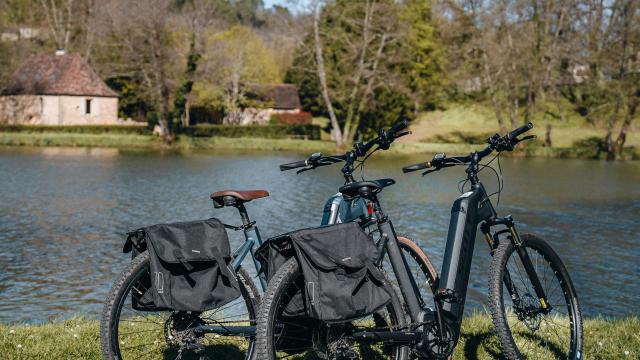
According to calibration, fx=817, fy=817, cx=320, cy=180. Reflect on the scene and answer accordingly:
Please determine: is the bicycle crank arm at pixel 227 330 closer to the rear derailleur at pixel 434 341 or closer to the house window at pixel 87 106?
the rear derailleur at pixel 434 341

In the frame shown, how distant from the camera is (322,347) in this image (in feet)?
15.0

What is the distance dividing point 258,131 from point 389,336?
53072 millimetres

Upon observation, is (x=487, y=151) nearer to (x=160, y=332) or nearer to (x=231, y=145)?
(x=160, y=332)

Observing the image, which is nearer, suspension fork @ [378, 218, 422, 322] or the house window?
suspension fork @ [378, 218, 422, 322]

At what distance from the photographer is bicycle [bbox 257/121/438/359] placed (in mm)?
4176

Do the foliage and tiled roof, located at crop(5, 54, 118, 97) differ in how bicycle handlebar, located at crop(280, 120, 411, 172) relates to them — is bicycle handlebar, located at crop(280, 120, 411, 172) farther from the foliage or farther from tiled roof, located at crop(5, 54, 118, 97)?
the foliage

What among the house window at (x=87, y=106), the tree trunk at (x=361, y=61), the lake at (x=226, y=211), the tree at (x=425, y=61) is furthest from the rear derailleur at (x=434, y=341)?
the house window at (x=87, y=106)

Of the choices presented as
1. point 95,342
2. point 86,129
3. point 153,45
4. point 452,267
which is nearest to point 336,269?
point 452,267

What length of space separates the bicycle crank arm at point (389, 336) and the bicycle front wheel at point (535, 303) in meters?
0.49

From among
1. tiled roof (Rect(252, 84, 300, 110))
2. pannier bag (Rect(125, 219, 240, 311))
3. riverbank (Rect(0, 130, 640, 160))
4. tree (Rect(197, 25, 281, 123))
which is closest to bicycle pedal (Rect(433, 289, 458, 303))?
pannier bag (Rect(125, 219, 240, 311))

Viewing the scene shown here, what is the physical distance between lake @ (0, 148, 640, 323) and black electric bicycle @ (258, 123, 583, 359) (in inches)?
193

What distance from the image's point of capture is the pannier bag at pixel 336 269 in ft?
13.8

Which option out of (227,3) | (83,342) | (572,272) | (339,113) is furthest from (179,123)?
(227,3)

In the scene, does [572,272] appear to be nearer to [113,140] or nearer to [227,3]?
[113,140]
